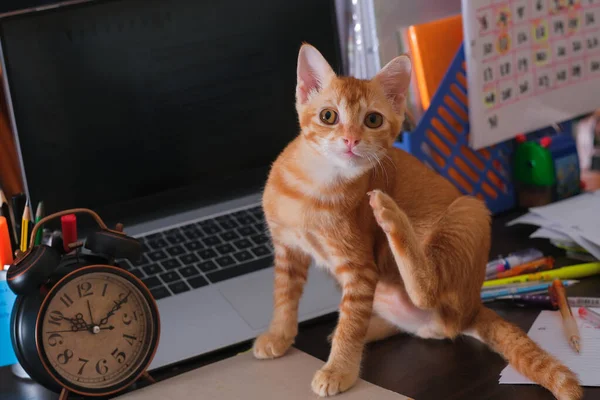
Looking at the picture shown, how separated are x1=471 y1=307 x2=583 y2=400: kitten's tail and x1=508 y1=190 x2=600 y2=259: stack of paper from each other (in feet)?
0.85

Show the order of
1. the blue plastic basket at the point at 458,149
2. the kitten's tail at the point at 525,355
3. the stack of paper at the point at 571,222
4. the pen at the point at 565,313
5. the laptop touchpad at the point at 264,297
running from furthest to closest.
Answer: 1. the blue plastic basket at the point at 458,149
2. the stack of paper at the point at 571,222
3. the laptop touchpad at the point at 264,297
4. the pen at the point at 565,313
5. the kitten's tail at the point at 525,355

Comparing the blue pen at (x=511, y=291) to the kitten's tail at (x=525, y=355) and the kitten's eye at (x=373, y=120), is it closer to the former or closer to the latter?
the kitten's tail at (x=525, y=355)

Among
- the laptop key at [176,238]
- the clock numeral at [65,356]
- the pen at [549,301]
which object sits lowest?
the pen at [549,301]

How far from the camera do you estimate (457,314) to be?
1069 millimetres

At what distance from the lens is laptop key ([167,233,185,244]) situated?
1311mm

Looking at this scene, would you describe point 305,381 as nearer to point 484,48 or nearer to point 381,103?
point 381,103

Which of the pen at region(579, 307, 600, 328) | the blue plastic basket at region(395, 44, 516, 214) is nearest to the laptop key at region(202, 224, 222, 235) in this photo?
the blue plastic basket at region(395, 44, 516, 214)

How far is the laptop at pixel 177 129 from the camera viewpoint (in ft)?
3.93

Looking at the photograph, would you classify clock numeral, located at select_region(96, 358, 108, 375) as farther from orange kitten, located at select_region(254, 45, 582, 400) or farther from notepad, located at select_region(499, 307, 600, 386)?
notepad, located at select_region(499, 307, 600, 386)

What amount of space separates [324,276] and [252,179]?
26cm

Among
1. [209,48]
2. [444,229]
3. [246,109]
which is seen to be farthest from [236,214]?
[444,229]

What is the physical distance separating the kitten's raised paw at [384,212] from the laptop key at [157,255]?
1.42 ft

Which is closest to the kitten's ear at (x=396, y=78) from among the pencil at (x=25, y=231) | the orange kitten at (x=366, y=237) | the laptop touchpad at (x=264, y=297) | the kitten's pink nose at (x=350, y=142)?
the orange kitten at (x=366, y=237)

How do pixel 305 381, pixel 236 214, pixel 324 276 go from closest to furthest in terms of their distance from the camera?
pixel 305 381
pixel 324 276
pixel 236 214
